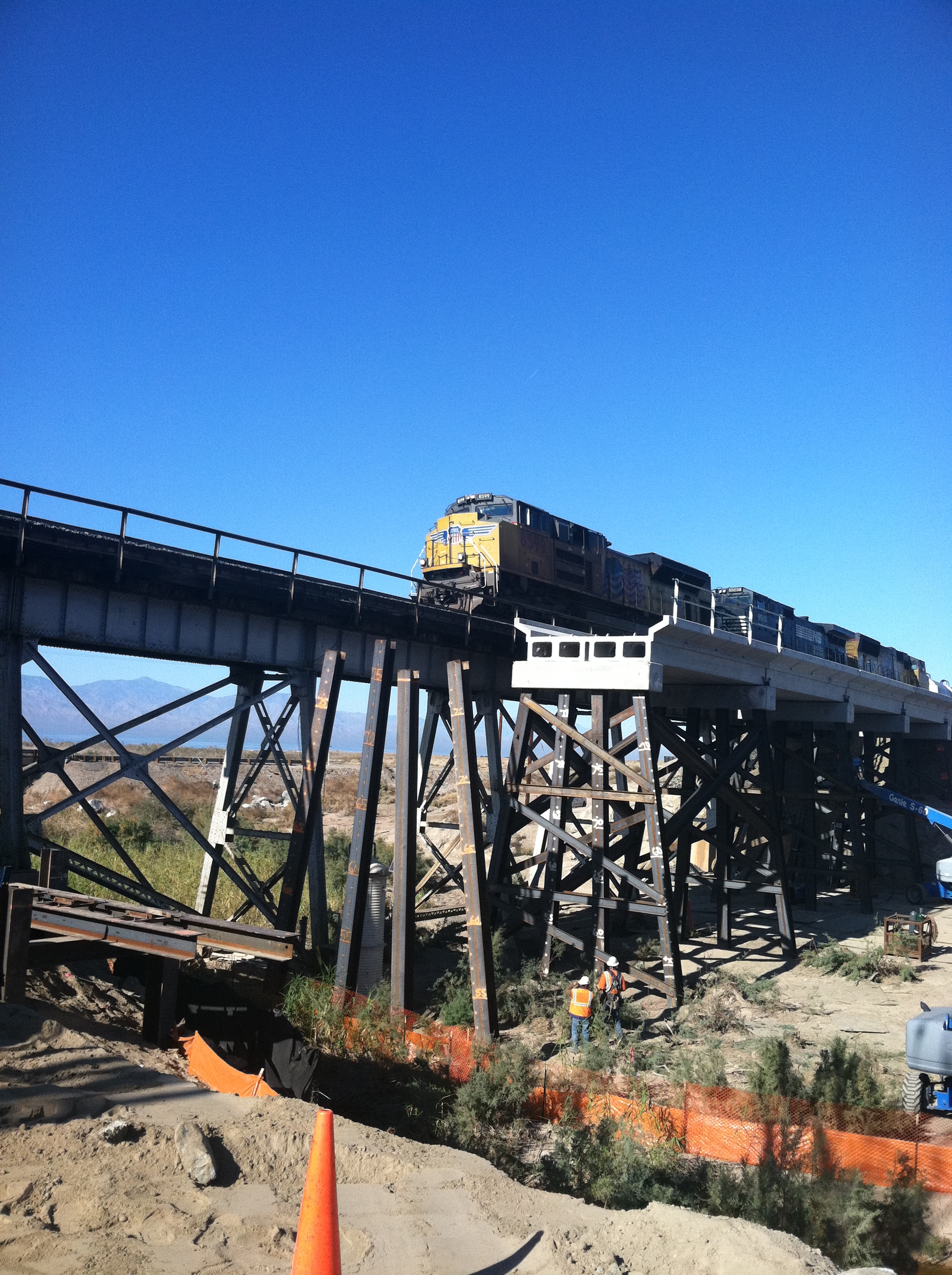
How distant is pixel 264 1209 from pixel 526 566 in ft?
64.2

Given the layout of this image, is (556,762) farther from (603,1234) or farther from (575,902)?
(603,1234)

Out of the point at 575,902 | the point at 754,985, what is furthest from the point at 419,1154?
the point at 754,985

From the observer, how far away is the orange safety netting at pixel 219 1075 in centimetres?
732

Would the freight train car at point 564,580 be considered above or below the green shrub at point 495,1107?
above

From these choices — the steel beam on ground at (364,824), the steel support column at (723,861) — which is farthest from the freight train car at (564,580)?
the steel beam on ground at (364,824)

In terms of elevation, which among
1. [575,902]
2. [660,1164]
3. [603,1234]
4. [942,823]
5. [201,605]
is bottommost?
[660,1164]

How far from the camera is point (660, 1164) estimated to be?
7.89m

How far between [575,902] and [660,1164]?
597 centimetres

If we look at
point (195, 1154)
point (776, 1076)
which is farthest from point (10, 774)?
point (776, 1076)

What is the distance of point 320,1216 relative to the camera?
444 centimetres

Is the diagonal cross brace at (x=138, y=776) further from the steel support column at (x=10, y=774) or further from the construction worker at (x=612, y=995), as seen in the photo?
the construction worker at (x=612, y=995)

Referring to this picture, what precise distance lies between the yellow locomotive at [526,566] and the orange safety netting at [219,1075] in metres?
12.6

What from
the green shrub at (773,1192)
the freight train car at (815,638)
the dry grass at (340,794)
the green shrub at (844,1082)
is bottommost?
the green shrub at (773,1192)

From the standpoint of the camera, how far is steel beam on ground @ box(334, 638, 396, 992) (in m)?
11.6
